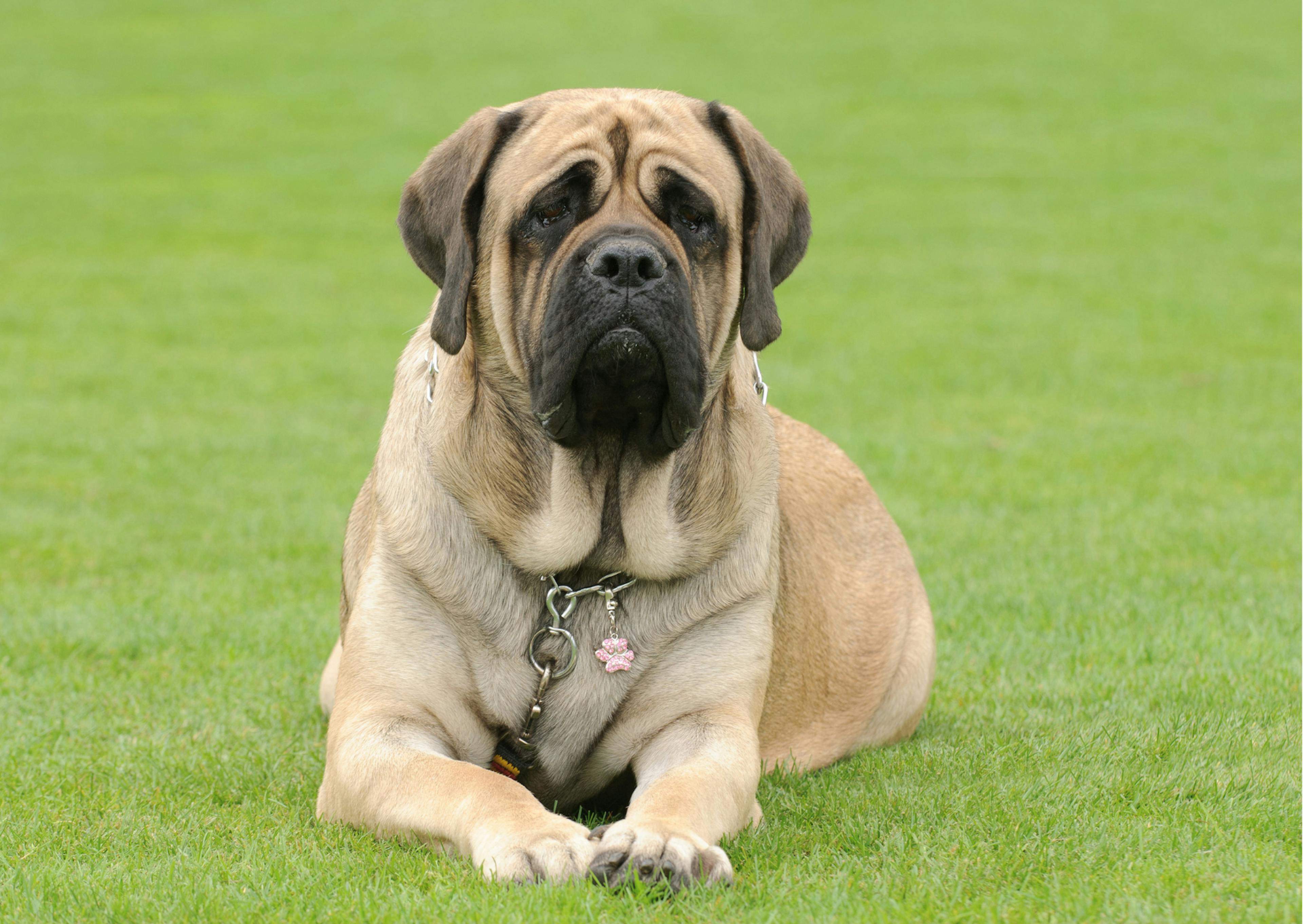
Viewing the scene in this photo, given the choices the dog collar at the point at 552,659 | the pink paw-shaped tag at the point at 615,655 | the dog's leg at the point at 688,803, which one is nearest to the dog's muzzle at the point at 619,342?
the dog collar at the point at 552,659

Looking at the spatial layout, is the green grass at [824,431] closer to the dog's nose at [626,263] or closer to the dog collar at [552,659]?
the dog collar at [552,659]

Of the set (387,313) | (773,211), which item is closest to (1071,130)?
(387,313)

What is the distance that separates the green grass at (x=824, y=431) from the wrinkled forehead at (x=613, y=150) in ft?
5.87

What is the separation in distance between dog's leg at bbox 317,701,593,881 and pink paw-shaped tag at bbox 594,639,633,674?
498 millimetres

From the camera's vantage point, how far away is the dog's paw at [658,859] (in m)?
3.52

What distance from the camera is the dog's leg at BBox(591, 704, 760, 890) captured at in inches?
139

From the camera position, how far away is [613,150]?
4301 millimetres

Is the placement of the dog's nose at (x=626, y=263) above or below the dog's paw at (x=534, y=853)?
above

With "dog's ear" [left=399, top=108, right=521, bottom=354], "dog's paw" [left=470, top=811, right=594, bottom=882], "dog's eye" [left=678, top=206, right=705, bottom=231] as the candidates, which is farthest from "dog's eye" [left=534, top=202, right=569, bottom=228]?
"dog's paw" [left=470, top=811, right=594, bottom=882]

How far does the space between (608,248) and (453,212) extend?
1.98ft

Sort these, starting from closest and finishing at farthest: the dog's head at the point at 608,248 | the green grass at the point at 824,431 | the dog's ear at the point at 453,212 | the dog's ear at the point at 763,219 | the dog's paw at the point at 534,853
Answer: the dog's paw at the point at 534,853, the green grass at the point at 824,431, the dog's head at the point at 608,248, the dog's ear at the point at 453,212, the dog's ear at the point at 763,219

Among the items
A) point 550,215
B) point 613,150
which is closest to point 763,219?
point 613,150

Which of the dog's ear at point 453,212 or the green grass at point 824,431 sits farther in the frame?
the dog's ear at point 453,212

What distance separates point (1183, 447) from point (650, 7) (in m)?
26.7
